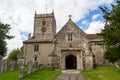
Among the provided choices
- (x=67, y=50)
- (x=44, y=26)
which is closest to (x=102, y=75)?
(x=67, y=50)

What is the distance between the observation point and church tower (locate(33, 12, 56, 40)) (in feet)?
173

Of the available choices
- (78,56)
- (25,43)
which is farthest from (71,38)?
(25,43)

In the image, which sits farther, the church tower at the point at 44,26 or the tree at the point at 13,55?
the tree at the point at 13,55

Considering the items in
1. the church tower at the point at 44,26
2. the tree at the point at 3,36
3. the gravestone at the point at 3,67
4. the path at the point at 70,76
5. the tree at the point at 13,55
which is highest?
the church tower at the point at 44,26

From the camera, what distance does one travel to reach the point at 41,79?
19.4 meters

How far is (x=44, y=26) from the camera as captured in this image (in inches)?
2100

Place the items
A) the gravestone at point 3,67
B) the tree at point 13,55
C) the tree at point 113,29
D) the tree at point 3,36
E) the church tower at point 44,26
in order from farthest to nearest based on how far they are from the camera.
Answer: the tree at point 13,55 → the church tower at point 44,26 → the tree at point 3,36 → the gravestone at point 3,67 → the tree at point 113,29

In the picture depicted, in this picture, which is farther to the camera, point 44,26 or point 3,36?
point 44,26

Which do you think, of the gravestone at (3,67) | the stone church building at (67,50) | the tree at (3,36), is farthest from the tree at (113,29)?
the tree at (3,36)

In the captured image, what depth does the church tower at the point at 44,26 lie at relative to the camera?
52.7m

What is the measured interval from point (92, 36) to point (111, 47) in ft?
63.7

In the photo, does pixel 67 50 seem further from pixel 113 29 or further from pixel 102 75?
pixel 113 29

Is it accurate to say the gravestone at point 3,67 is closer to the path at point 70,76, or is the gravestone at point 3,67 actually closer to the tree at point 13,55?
the path at point 70,76

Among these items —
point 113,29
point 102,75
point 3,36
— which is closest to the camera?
point 113,29
